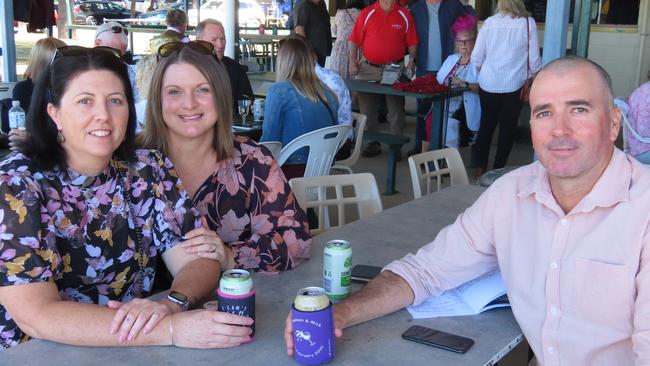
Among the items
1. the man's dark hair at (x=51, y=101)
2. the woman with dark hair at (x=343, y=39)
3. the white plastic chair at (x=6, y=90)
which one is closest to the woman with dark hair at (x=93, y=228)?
the man's dark hair at (x=51, y=101)

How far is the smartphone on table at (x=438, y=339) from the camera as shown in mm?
1646

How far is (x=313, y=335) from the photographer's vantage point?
4.90 feet

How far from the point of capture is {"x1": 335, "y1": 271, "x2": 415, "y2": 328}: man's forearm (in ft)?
5.78

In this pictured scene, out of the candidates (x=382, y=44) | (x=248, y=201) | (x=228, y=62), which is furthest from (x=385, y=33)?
(x=248, y=201)

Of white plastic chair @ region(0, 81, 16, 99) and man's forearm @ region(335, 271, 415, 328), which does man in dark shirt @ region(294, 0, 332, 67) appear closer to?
white plastic chair @ region(0, 81, 16, 99)

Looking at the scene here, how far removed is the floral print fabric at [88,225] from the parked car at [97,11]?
2445 cm

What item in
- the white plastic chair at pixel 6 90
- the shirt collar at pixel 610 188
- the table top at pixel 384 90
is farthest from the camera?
the table top at pixel 384 90

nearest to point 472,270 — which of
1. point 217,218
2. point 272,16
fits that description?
point 217,218

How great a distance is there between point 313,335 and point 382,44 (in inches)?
257

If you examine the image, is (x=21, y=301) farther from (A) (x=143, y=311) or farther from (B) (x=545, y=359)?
(B) (x=545, y=359)

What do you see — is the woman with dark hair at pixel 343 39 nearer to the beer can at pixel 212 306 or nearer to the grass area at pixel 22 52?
the beer can at pixel 212 306

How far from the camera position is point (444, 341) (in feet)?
5.48

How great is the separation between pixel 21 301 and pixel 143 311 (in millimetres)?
301

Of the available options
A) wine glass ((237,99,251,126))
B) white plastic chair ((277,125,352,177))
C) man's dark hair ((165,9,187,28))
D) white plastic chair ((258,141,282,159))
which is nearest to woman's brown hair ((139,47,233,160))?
white plastic chair ((258,141,282,159))
